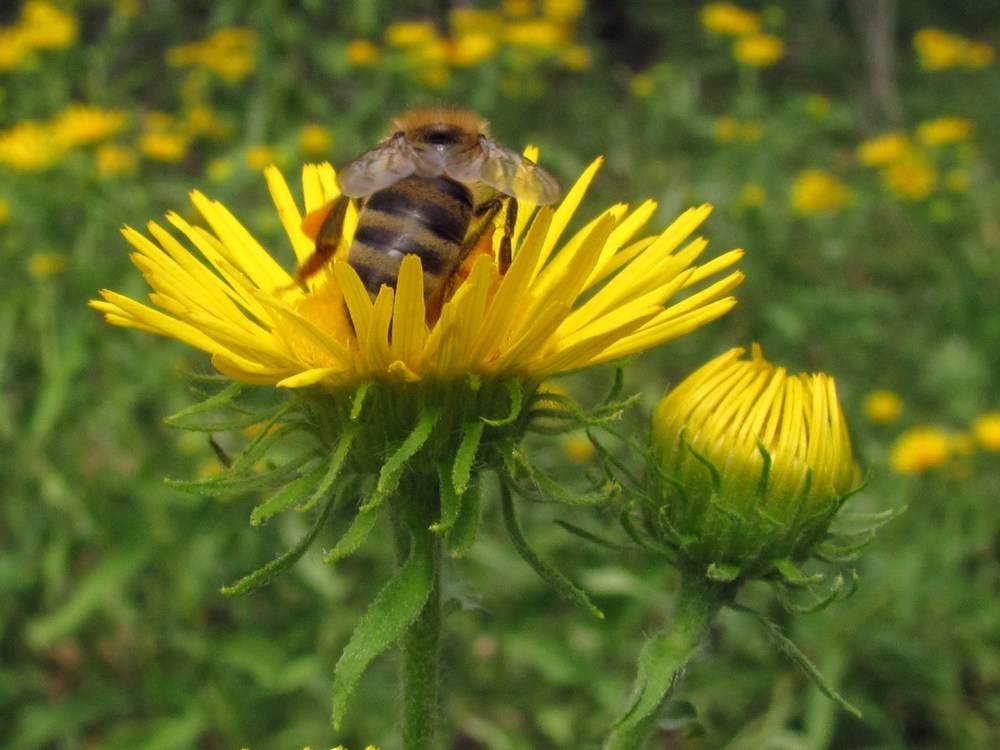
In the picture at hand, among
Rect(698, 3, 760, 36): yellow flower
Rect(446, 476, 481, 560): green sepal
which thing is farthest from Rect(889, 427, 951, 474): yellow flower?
Rect(698, 3, 760, 36): yellow flower

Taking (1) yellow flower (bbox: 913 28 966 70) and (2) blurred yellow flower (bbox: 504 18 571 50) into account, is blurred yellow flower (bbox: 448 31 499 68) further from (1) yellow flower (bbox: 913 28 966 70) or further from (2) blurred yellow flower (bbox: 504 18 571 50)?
(1) yellow flower (bbox: 913 28 966 70)

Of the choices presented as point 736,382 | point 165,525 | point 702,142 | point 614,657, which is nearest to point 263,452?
point 736,382

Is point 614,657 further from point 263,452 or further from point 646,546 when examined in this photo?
point 263,452

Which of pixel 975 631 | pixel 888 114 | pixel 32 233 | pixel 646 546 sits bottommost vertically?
pixel 888 114

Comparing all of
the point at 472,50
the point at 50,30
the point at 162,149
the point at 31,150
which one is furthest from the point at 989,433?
the point at 50,30

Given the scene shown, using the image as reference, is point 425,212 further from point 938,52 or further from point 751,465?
point 938,52

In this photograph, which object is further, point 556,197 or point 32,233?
point 32,233

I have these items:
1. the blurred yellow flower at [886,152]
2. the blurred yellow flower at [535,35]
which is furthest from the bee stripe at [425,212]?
the blurred yellow flower at [886,152]

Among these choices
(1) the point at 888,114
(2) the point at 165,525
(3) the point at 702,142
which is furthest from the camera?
(1) the point at 888,114
